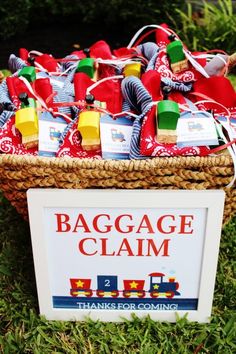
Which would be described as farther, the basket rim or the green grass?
the green grass

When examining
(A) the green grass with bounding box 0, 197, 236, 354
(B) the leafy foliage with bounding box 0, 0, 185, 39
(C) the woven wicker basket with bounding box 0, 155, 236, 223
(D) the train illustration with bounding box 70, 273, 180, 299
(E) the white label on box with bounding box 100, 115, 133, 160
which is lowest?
(A) the green grass with bounding box 0, 197, 236, 354

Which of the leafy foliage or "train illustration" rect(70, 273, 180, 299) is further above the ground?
the leafy foliage

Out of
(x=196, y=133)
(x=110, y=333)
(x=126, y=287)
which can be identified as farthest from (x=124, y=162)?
(x=110, y=333)

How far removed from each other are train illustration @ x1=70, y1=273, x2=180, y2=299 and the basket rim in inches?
12.1

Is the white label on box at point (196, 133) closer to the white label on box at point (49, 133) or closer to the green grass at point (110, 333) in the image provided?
the white label on box at point (49, 133)

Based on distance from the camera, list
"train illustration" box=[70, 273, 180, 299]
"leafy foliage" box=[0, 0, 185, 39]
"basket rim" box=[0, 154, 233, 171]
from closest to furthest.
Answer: "basket rim" box=[0, 154, 233, 171] < "train illustration" box=[70, 273, 180, 299] < "leafy foliage" box=[0, 0, 185, 39]

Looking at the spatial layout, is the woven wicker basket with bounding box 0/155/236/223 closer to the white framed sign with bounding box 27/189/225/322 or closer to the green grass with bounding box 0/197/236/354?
the white framed sign with bounding box 27/189/225/322

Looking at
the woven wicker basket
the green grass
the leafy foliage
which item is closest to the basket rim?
the woven wicker basket

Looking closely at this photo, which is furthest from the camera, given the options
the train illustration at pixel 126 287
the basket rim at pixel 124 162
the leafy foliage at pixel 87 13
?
the leafy foliage at pixel 87 13

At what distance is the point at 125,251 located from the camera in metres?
1.22

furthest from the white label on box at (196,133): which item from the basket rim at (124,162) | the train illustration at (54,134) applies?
the train illustration at (54,134)

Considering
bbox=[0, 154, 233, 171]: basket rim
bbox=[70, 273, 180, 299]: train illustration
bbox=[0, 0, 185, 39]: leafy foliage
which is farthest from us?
bbox=[0, 0, 185, 39]: leafy foliage

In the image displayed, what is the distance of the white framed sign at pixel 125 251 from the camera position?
1.15 metres

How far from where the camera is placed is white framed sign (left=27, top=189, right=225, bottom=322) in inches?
45.3
